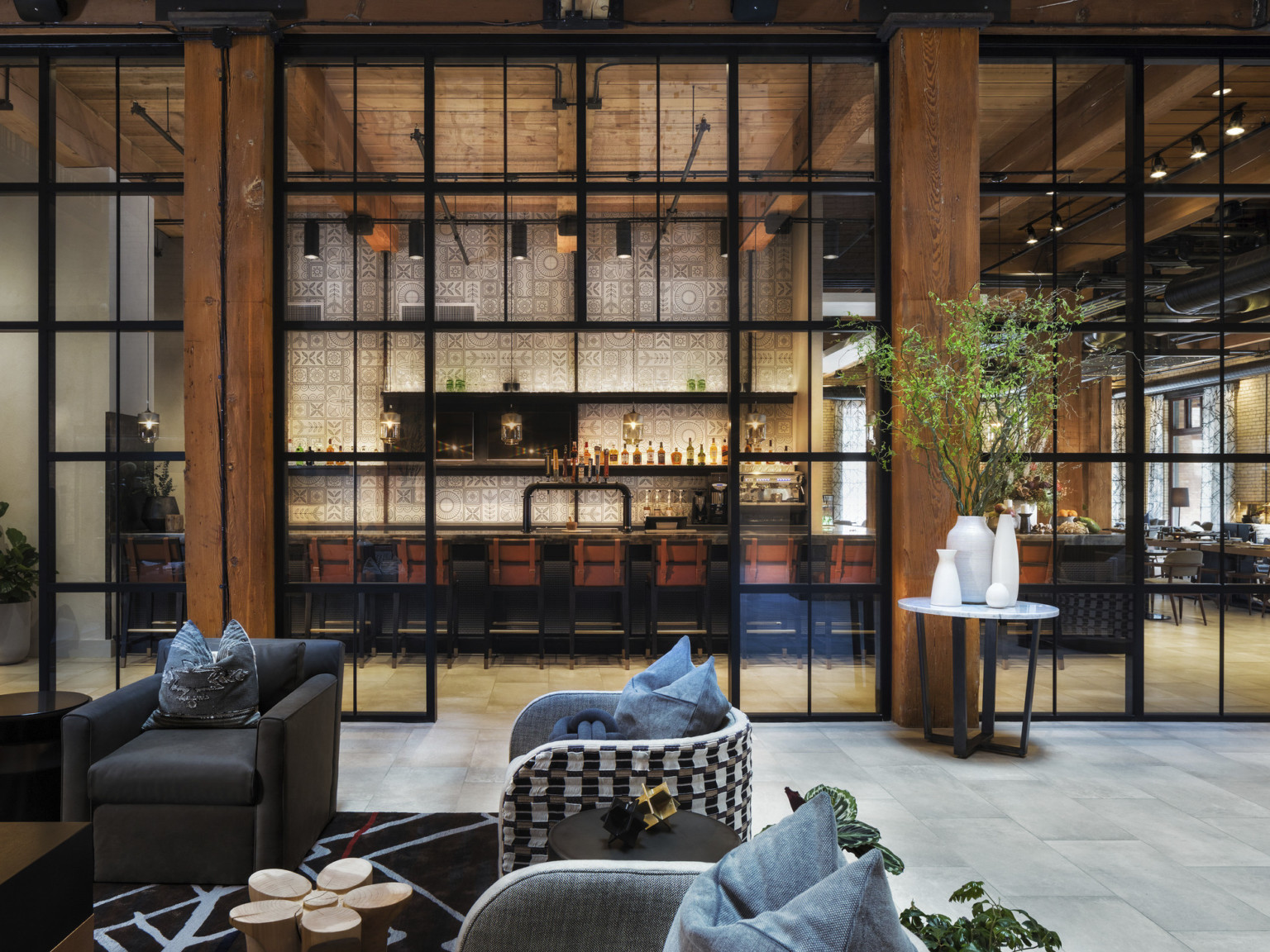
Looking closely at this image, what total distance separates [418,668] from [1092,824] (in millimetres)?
3726

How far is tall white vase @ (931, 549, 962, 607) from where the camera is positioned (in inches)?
163

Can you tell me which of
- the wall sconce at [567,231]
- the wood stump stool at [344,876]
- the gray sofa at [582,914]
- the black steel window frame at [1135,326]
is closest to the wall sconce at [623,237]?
the wall sconce at [567,231]

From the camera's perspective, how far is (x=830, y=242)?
16.4 ft

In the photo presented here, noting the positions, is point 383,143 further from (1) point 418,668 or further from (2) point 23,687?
(2) point 23,687

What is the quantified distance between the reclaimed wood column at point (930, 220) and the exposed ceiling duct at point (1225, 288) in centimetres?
157

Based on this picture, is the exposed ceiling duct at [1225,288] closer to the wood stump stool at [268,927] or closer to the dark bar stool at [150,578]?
the wood stump stool at [268,927]

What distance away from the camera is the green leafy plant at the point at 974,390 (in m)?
4.18

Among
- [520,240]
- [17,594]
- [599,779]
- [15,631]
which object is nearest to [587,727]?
[599,779]

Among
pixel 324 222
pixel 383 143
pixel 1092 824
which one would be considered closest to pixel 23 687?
pixel 324 222

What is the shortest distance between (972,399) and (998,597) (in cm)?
109

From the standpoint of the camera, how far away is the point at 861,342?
4.83 meters

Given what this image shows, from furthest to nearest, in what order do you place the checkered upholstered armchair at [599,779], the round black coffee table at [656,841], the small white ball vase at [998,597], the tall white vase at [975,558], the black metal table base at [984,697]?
the tall white vase at [975,558], the black metal table base at [984,697], the small white ball vase at [998,597], the checkered upholstered armchair at [599,779], the round black coffee table at [656,841]

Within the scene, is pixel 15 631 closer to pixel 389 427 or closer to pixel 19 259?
pixel 19 259

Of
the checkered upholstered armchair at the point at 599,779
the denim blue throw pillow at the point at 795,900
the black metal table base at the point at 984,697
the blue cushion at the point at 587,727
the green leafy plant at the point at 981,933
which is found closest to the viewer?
the denim blue throw pillow at the point at 795,900
